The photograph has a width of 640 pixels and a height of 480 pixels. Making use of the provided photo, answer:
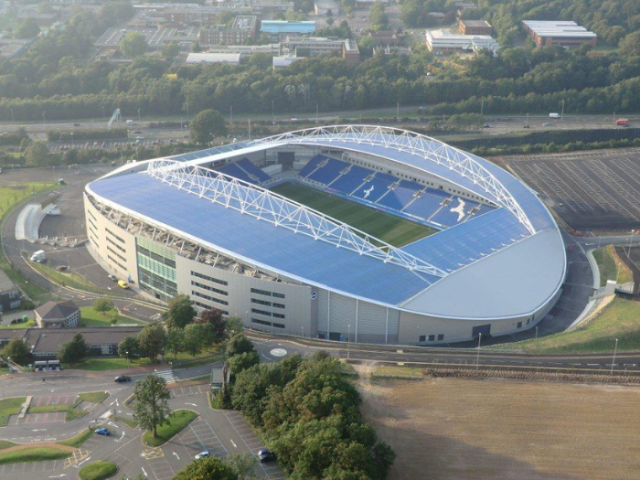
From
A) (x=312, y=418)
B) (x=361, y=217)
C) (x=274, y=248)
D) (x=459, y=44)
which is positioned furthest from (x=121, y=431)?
(x=459, y=44)

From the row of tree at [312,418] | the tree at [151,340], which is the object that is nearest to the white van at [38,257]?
the tree at [151,340]

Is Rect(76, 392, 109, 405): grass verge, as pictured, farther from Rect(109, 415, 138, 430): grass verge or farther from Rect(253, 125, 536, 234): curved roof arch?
Rect(253, 125, 536, 234): curved roof arch

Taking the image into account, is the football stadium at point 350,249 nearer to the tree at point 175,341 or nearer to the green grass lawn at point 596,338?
the green grass lawn at point 596,338

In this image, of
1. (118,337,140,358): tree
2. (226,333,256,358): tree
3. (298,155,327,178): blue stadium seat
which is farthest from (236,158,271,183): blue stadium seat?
(226,333,256,358): tree

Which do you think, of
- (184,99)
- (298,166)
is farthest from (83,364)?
(184,99)

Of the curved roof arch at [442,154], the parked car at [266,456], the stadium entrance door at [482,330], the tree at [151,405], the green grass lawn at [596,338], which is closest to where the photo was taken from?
the parked car at [266,456]

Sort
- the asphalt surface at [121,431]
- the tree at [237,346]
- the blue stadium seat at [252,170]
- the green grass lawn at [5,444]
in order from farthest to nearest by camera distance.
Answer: the blue stadium seat at [252,170], the tree at [237,346], the green grass lawn at [5,444], the asphalt surface at [121,431]

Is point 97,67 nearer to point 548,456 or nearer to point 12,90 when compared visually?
point 12,90
